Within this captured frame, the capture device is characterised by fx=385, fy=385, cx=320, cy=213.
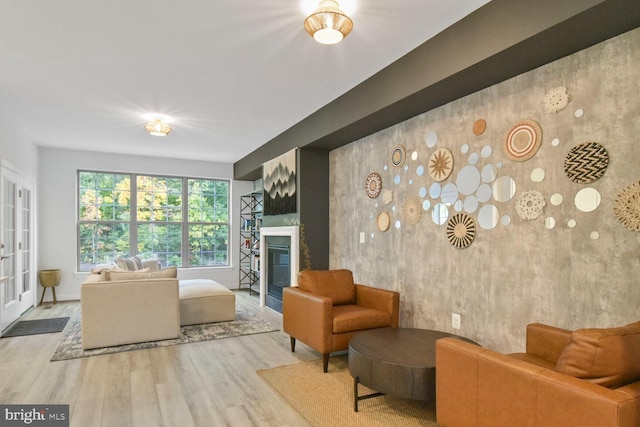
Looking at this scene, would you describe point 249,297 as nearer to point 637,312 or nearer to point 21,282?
point 21,282

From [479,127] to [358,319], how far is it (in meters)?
1.87

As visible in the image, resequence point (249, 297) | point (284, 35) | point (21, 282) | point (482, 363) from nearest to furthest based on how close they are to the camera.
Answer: point (482, 363), point (284, 35), point (21, 282), point (249, 297)

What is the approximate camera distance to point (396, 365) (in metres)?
2.37

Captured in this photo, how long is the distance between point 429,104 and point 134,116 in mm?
3465

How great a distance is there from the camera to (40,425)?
8.20 feet

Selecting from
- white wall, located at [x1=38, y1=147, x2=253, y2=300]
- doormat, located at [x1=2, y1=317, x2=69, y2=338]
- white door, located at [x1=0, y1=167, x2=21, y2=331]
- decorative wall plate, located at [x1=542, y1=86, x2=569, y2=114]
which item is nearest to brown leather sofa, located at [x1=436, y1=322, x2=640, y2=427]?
decorative wall plate, located at [x1=542, y1=86, x2=569, y2=114]

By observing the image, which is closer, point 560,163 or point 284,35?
point 560,163

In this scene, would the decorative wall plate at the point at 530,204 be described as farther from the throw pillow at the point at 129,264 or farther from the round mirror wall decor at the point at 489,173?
the throw pillow at the point at 129,264

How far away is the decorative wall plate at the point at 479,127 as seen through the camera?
9.89ft

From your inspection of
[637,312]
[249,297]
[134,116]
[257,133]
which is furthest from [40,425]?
[249,297]

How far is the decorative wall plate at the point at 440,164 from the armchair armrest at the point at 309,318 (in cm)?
146

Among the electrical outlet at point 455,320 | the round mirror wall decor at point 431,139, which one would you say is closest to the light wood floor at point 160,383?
the electrical outlet at point 455,320

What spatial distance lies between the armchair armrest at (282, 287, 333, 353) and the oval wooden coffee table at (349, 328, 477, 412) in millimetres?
377

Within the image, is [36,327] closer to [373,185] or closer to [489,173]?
[373,185]
